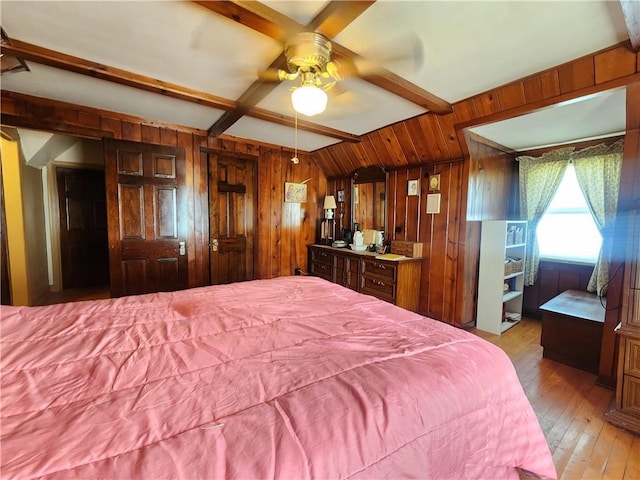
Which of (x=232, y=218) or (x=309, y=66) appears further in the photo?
(x=232, y=218)

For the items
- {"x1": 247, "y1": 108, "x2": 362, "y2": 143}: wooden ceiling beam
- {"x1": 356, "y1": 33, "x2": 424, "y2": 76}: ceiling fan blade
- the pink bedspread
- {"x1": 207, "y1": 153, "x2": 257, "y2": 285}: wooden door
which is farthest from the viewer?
{"x1": 207, "y1": 153, "x2": 257, "y2": 285}: wooden door

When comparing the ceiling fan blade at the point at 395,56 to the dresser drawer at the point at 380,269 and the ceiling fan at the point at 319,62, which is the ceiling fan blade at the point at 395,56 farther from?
the dresser drawer at the point at 380,269

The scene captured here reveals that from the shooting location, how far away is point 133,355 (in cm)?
108

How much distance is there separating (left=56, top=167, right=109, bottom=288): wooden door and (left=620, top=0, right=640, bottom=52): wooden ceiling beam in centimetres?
623

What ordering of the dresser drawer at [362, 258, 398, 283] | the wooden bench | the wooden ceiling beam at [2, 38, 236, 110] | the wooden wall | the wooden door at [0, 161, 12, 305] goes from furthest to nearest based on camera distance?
the dresser drawer at [362, 258, 398, 283]
the wooden door at [0, 161, 12, 305]
the wooden bench
the wooden wall
the wooden ceiling beam at [2, 38, 236, 110]

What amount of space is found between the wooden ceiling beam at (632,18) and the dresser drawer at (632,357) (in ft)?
6.01

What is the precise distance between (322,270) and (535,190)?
3.23 metres

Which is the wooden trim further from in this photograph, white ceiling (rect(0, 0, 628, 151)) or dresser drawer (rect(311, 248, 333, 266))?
dresser drawer (rect(311, 248, 333, 266))

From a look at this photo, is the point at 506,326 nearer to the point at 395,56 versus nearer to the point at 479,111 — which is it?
the point at 479,111

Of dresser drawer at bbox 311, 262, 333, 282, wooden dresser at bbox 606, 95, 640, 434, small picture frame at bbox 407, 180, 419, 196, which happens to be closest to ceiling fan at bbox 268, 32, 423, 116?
wooden dresser at bbox 606, 95, 640, 434

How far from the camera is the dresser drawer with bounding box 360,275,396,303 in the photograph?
131 inches

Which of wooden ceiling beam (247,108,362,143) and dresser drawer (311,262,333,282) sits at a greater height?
wooden ceiling beam (247,108,362,143)

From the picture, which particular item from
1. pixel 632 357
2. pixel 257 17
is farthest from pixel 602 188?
pixel 257 17

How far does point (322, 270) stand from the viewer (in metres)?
4.50
